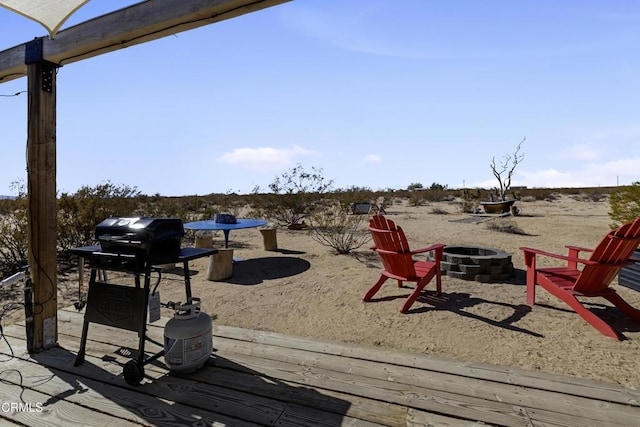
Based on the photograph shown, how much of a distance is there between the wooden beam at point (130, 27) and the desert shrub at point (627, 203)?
32.4 ft

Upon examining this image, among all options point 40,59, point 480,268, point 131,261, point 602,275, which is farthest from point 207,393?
point 480,268

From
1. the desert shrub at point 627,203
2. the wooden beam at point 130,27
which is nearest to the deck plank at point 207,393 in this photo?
the wooden beam at point 130,27

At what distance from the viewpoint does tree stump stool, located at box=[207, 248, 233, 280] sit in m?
6.00

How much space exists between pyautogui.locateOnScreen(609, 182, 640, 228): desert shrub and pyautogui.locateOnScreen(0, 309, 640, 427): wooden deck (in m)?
8.29

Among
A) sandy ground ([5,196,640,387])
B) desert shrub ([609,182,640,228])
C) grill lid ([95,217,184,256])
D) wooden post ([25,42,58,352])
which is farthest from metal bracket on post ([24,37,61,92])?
desert shrub ([609,182,640,228])

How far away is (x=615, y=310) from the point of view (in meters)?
4.10

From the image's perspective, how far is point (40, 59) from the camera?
9.57 ft

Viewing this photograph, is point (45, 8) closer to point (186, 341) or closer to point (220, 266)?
point (186, 341)

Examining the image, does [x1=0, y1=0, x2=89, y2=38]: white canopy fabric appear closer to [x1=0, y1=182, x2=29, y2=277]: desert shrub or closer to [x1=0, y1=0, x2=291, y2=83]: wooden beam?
[x1=0, y1=0, x2=291, y2=83]: wooden beam

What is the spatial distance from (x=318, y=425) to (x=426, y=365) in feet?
3.38

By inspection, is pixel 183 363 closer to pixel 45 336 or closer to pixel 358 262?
pixel 45 336

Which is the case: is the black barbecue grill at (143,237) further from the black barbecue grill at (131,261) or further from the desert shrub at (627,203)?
the desert shrub at (627,203)

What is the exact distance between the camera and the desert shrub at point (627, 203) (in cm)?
833

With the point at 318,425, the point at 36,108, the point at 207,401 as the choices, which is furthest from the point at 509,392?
the point at 36,108
